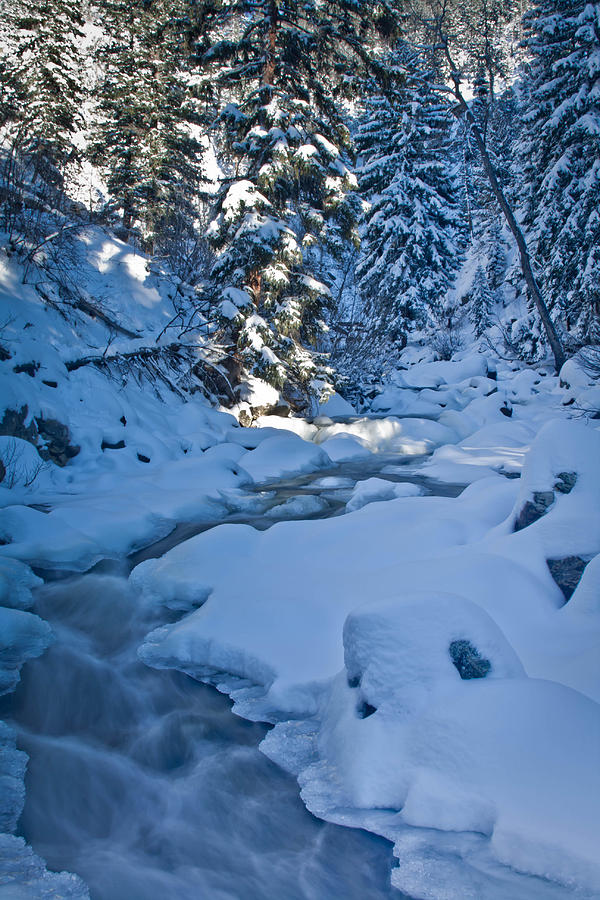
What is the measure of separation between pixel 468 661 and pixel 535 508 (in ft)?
5.49

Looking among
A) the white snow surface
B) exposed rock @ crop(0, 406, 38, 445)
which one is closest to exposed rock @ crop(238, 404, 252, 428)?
the white snow surface

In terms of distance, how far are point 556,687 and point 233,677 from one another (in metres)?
1.96

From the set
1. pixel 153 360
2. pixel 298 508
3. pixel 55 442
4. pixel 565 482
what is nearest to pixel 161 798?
pixel 565 482

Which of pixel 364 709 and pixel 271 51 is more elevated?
pixel 271 51

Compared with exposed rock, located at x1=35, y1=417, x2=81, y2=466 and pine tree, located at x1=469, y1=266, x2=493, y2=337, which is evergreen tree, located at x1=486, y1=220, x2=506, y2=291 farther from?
exposed rock, located at x1=35, y1=417, x2=81, y2=466

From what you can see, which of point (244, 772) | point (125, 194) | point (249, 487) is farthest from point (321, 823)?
point (125, 194)

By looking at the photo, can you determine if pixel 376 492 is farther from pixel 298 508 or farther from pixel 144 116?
pixel 144 116

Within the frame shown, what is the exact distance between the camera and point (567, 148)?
15.3m

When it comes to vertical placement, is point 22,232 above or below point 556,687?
above

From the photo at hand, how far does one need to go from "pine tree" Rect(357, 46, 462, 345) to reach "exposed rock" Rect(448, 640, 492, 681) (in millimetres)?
19262

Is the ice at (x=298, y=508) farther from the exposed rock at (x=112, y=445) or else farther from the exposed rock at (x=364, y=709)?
the exposed rock at (x=364, y=709)

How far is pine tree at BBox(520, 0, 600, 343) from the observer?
14359 millimetres

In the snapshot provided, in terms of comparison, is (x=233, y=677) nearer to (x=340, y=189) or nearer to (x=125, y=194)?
(x=340, y=189)

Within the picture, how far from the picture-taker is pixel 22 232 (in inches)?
356
